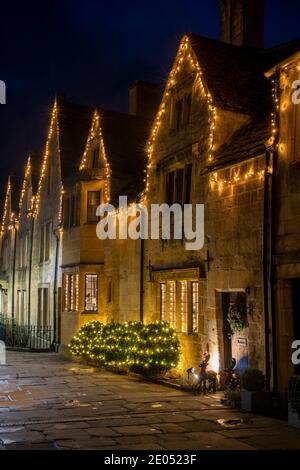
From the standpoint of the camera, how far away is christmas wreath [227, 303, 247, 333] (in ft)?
45.9

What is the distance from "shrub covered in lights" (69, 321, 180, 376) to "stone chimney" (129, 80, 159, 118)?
1238cm

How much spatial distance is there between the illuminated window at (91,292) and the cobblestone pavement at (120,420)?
7038mm


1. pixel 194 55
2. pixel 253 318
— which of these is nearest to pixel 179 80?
pixel 194 55

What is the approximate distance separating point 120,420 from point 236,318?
4.51m

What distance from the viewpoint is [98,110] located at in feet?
83.4

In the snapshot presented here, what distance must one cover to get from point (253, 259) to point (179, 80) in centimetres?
746

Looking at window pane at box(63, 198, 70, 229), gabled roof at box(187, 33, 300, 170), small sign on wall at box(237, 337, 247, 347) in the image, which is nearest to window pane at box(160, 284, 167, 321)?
small sign on wall at box(237, 337, 247, 347)

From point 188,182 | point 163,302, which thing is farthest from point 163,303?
point 188,182

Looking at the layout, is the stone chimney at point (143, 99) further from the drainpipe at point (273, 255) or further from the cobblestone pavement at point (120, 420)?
the drainpipe at point (273, 255)

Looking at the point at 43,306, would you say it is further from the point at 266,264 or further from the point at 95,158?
the point at 266,264

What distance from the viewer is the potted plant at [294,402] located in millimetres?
10383

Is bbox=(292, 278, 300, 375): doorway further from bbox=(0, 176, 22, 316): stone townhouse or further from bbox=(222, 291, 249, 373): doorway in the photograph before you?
bbox=(0, 176, 22, 316): stone townhouse

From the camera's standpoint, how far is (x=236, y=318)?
1409 cm

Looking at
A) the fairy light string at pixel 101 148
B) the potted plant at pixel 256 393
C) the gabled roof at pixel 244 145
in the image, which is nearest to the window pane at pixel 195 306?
the gabled roof at pixel 244 145
